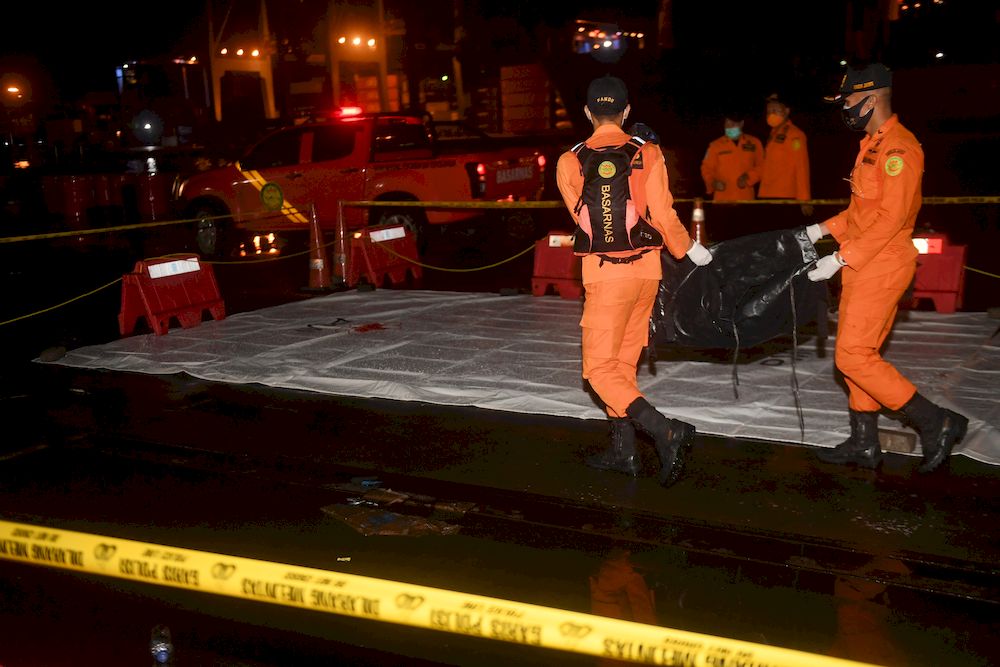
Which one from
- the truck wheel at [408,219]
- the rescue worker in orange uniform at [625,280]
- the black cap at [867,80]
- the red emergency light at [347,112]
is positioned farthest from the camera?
the red emergency light at [347,112]

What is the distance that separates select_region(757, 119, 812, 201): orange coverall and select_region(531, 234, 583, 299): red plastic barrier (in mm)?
2415

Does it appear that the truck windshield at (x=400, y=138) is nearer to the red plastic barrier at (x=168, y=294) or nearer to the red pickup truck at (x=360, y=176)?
the red pickup truck at (x=360, y=176)

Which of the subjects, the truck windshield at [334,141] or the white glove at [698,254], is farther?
the truck windshield at [334,141]

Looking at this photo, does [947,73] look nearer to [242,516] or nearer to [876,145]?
[876,145]

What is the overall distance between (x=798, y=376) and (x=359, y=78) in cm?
2716

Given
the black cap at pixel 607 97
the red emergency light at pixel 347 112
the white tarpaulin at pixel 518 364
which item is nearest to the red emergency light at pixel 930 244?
the white tarpaulin at pixel 518 364

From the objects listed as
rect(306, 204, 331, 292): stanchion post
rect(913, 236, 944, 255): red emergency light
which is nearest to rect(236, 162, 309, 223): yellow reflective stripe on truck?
rect(306, 204, 331, 292): stanchion post

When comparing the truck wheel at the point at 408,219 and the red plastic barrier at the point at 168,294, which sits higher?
the truck wheel at the point at 408,219

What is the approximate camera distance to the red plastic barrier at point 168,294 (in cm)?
934

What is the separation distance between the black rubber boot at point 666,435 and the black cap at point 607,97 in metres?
1.51

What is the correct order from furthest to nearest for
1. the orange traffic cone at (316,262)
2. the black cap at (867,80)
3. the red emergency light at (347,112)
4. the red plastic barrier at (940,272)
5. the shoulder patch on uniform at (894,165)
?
1. the red emergency light at (347,112)
2. the orange traffic cone at (316,262)
3. the red plastic barrier at (940,272)
4. the black cap at (867,80)
5. the shoulder patch on uniform at (894,165)

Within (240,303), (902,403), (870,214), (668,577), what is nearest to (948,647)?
(668,577)

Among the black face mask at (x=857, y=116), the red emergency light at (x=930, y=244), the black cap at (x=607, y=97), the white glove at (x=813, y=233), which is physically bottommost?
the red emergency light at (x=930, y=244)

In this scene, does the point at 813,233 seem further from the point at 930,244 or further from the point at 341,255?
the point at 341,255
